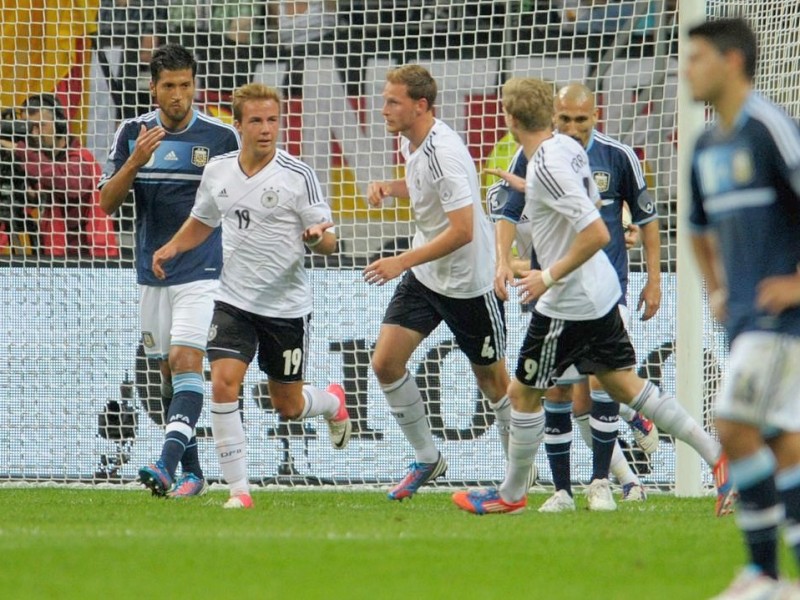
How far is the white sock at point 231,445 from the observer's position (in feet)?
24.9

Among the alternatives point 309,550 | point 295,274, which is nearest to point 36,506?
point 295,274

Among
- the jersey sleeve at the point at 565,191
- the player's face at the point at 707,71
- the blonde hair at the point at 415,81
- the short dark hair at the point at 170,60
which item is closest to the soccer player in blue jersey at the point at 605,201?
the blonde hair at the point at 415,81

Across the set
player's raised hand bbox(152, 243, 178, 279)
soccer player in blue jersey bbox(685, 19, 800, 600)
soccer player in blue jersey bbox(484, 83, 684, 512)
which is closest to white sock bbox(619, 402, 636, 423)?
soccer player in blue jersey bbox(484, 83, 684, 512)

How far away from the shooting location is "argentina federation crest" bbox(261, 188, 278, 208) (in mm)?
7691

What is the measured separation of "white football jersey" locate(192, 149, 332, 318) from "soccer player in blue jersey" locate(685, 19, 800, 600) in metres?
3.63

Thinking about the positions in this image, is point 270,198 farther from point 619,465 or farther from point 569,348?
point 619,465

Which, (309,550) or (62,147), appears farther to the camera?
(62,147)

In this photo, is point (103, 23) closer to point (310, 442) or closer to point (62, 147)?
point (62, 147)

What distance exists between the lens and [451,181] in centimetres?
744

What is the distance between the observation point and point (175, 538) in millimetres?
5695

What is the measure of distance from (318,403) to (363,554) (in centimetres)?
335

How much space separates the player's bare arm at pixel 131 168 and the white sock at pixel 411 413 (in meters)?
1.89

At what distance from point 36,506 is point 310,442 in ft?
9.07

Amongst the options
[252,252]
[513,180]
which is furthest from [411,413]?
[513,180]
